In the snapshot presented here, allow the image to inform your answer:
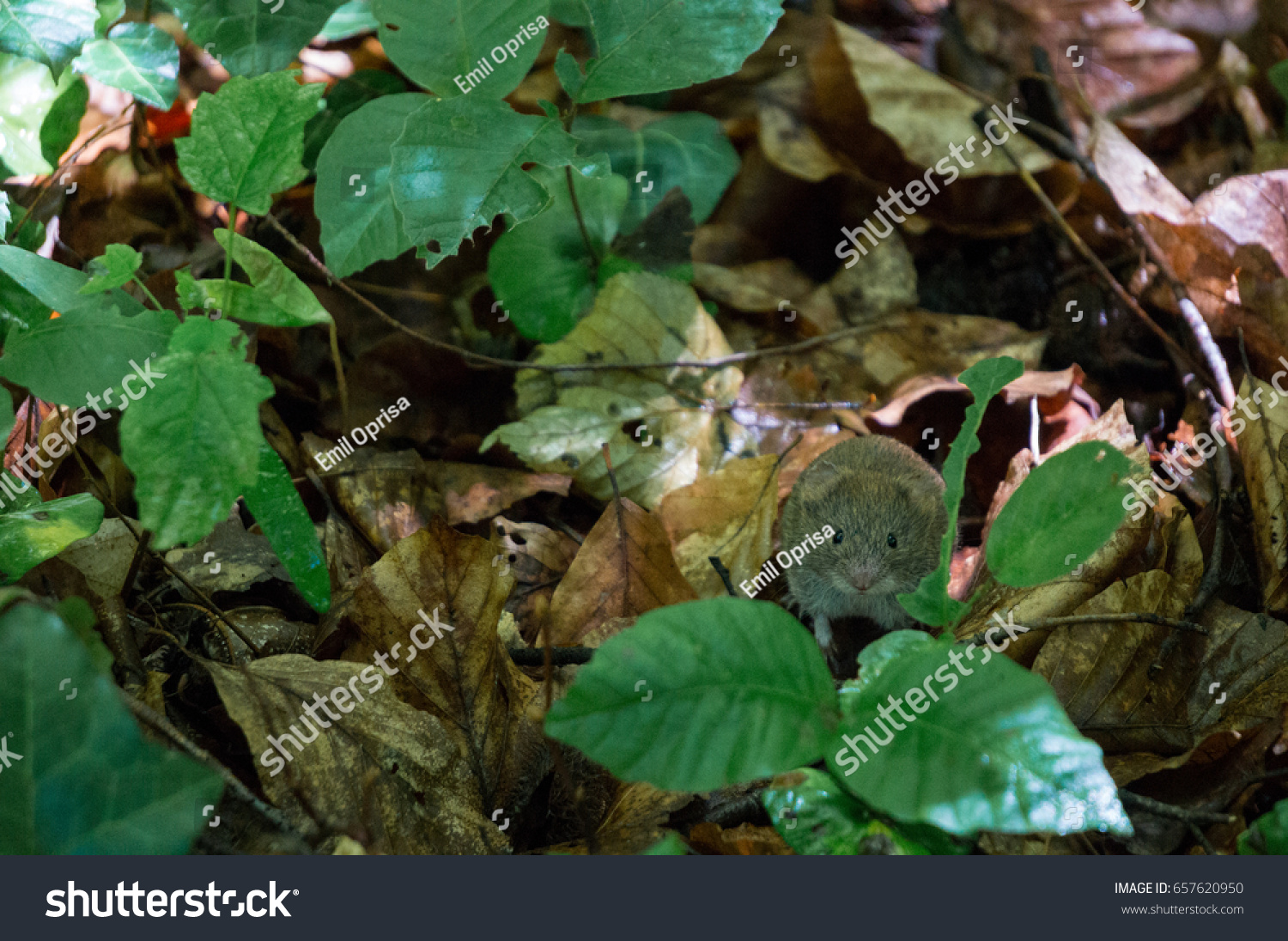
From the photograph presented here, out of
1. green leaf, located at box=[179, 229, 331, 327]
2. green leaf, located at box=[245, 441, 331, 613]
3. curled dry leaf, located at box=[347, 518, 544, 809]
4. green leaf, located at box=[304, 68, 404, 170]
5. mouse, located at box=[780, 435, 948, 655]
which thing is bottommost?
mouse, located at box=[780, 435, 948, 655]

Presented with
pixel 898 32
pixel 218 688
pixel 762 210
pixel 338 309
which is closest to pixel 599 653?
pixel 218 688

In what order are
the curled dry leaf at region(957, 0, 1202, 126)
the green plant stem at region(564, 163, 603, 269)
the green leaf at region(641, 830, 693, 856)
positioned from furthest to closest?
the curled dry leaf at region(957, 0, 1202, 126)
the green plant stem at region(564, 163, 603, 269)
the green leaf at region(641, 830, 693, 856)

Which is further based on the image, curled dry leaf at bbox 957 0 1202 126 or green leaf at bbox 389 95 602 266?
curled dry leaf at bbox 957 0 1202 126

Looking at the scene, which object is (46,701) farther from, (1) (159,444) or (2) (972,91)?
(2) (972,91)

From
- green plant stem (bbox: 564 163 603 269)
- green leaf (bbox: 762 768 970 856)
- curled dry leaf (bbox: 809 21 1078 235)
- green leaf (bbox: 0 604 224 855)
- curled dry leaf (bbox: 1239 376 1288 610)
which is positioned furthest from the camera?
curled dry leaf (bbox: 809 21 1078 235)

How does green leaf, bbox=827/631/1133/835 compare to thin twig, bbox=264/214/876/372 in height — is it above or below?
above

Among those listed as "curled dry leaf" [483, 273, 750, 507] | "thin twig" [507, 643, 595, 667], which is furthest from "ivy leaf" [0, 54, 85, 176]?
"thin twig" [507, 643, 595, 667]

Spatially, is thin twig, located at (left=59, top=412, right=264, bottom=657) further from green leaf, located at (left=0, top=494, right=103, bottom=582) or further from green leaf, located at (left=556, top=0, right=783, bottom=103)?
green leaf, located at (left=556, top=0, right=783, bottom=103)

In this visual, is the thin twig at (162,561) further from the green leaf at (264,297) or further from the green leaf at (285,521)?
the green leaf at (264,297)
